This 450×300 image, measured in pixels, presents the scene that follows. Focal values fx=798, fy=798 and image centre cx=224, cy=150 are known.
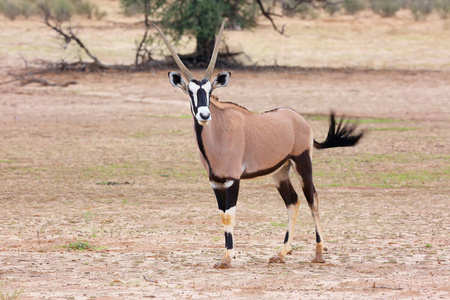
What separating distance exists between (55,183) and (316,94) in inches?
480

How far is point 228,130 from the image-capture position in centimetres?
701

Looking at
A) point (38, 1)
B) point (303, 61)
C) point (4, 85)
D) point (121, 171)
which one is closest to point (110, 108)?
point (4, 85)

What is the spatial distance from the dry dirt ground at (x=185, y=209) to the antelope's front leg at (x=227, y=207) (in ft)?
0.41

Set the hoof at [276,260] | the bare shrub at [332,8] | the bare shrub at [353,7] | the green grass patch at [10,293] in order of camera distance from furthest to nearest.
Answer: the bare shrub at [353,7]
the bare shrub at [332,8]
the hoof at [276,260]
the green grass patch at [10,293]

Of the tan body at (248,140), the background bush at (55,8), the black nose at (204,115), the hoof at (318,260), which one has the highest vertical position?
the black nose at (204,115)

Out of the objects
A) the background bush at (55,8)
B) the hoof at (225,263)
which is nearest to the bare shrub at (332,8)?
the background bush at (55,8)

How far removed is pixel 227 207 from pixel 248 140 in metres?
0.68

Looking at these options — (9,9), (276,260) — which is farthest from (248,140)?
(9,9)

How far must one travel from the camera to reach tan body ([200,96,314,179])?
690 cm

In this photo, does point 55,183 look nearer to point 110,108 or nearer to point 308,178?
point 308,178

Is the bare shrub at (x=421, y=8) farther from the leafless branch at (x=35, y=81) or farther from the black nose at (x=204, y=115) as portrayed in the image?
the black nose at (x=204, y=115)

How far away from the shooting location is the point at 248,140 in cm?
712

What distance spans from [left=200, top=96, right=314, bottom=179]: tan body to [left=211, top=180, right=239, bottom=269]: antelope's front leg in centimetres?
9

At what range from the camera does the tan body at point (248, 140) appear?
272 inches
